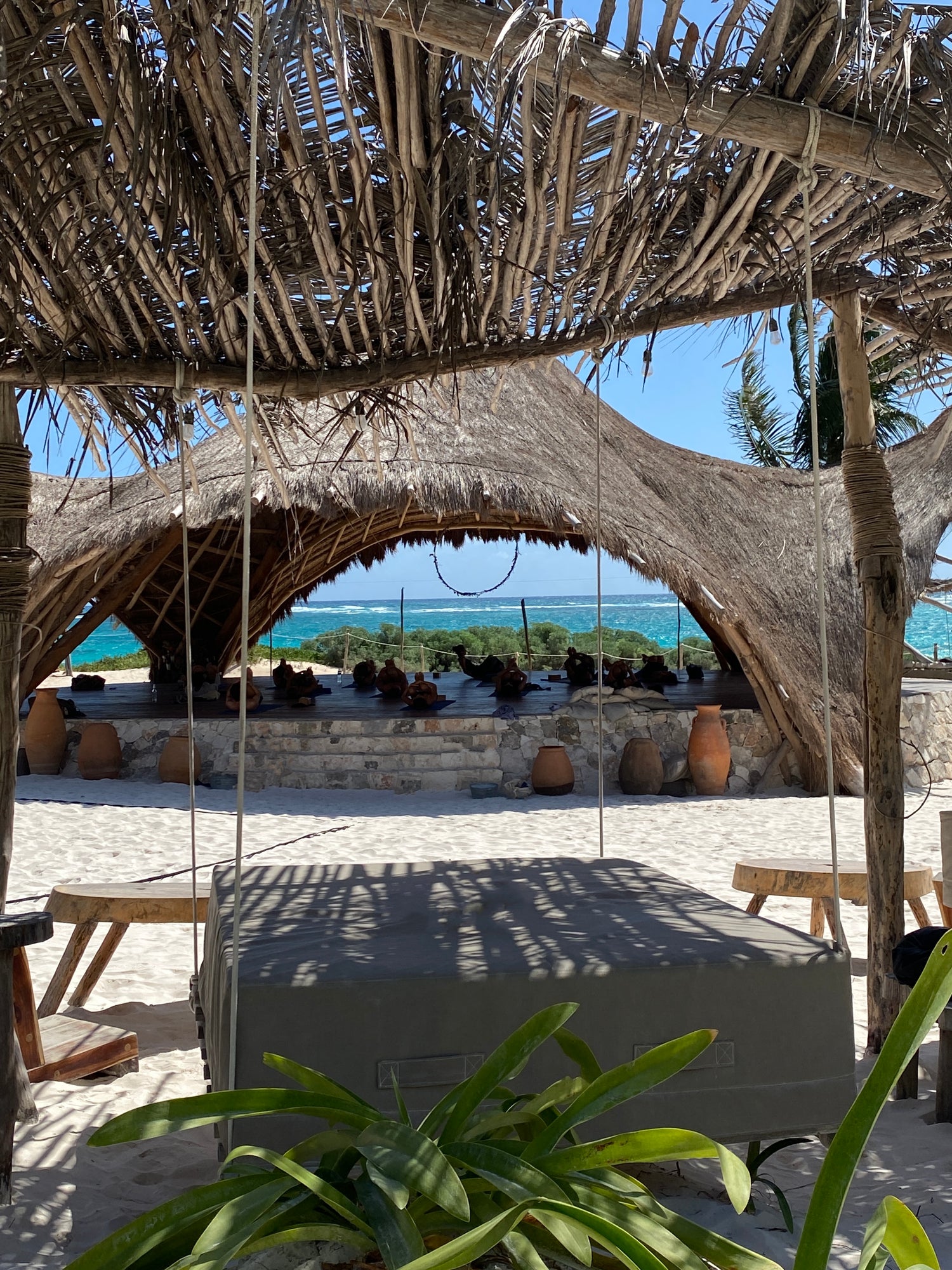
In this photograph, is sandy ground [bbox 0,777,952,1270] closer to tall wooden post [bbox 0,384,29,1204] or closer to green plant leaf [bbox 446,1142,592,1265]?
green plant leaf [bbox 446,1142,592,1265]

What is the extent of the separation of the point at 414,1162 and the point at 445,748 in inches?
268

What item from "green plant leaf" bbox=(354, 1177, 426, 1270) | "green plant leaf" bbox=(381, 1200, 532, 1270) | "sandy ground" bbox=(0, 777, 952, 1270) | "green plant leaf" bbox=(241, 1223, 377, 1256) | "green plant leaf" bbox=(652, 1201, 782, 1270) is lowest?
"sandy ground" bbox=(0, 777, 952, 1270)

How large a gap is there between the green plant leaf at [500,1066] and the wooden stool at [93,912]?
197 cm

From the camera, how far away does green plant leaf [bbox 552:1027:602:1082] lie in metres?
1.78

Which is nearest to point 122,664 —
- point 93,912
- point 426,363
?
point 93,912

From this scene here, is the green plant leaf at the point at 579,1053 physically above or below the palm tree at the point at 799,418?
below

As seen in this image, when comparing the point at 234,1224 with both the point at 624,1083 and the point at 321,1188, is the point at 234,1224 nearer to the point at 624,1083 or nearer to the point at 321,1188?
the point at 321,1188

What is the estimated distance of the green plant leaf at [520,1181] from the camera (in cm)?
134

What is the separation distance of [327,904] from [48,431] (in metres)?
1.58

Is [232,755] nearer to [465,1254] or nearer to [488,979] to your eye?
[488,979]

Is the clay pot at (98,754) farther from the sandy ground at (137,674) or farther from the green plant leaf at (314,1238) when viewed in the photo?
the green plant leaf at (314,1238)

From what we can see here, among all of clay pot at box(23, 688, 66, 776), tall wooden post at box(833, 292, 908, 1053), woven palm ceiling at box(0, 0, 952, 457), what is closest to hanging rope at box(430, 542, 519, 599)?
clay pot at box(23, 688, 66, 776)

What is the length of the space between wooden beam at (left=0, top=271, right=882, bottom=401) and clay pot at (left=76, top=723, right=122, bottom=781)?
577 centimetres

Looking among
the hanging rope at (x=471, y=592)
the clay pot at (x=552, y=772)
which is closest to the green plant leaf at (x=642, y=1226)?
the clay pot at (x=552, y=772)
